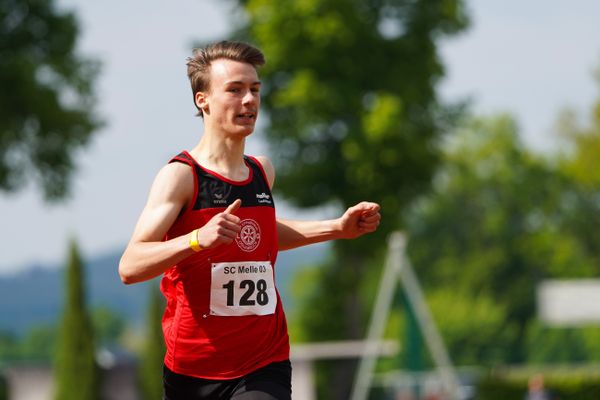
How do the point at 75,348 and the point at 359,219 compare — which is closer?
the point at 359,219

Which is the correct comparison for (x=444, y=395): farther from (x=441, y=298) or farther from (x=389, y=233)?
(x=441, y=298)

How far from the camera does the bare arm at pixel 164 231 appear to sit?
512 centimetres

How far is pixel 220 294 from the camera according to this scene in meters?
5.68

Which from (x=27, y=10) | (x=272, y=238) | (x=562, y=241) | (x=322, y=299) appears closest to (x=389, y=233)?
(x=322, y=299)

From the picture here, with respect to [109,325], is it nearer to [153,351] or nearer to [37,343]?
[37,343]

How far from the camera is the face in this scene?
5.78m

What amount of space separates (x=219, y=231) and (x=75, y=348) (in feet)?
88.4

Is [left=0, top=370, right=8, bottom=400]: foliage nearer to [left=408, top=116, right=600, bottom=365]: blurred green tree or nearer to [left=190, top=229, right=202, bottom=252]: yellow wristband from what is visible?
[left=190, top=229, right=202, bottom=252]: yellow wristband

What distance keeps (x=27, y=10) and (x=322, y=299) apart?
13680 mm

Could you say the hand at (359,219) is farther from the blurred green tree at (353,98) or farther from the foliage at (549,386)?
the blurred green tree at (353,98)

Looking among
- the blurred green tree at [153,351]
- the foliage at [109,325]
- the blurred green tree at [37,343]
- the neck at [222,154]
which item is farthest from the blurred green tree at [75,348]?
the foliage at [109,325]

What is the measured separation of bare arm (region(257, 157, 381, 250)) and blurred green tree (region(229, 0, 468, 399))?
94.9 feet

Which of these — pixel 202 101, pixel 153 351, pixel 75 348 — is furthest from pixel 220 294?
pixel 153 351

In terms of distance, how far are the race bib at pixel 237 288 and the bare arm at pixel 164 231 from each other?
30 centimetres
